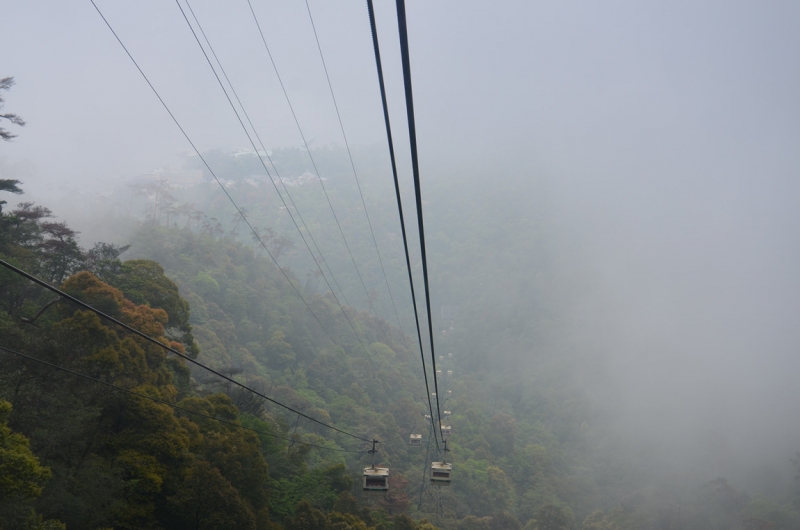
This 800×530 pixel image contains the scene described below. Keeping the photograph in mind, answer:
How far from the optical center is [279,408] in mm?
49500

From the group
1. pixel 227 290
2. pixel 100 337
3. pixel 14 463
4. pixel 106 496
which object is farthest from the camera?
pixel 227 290

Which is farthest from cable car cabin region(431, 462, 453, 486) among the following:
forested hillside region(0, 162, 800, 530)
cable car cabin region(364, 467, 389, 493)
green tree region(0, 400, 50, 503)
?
green tree region(0, 400, 50, 503)

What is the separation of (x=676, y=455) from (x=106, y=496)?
7872 centimetres

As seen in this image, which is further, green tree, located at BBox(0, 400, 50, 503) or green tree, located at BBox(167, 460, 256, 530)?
green tree, located at BBox(167, 460, 256, 530)

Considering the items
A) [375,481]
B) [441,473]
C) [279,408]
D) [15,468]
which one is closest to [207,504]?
[375,481]

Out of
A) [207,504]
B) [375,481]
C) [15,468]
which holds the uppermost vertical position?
[15,468]

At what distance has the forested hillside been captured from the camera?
51.4 feet

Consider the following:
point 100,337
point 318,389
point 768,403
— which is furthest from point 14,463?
point 768,403

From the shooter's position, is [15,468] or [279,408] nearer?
[15,468]

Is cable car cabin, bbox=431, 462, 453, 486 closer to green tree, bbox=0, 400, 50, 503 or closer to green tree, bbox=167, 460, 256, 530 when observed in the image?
green tree, bbox=167, 460, 256, 530

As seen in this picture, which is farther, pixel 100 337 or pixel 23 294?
pixel 23 294

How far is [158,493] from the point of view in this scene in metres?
16.6

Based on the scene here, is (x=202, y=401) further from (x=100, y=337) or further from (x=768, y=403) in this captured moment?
(x=768, y=403)

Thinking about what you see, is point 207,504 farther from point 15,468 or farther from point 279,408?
point 279,408
